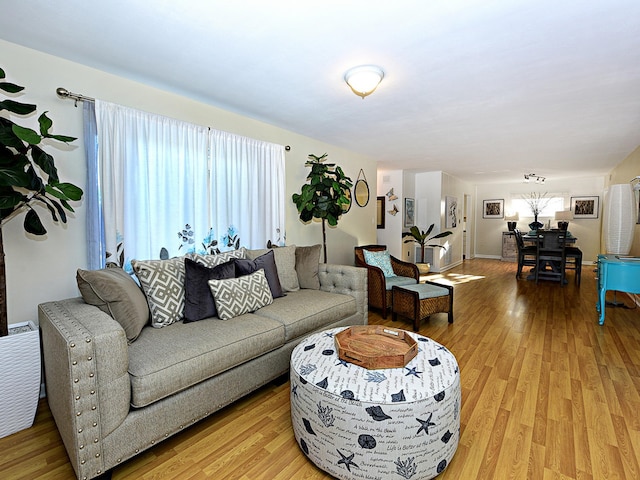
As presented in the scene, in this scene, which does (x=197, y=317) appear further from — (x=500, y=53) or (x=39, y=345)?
(x=500, y=53)

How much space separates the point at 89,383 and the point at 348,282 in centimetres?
212

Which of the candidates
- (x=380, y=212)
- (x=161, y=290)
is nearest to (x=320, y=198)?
(x=161, y=290)

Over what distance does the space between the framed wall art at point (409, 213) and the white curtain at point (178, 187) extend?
3840mm

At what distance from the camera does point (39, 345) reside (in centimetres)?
176

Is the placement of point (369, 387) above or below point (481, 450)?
above

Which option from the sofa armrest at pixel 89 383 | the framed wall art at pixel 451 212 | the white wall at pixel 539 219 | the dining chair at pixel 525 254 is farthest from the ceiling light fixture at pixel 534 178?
the sofa armrest at pixel 89 383

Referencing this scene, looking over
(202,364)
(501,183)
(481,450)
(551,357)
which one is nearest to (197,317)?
(202,364)

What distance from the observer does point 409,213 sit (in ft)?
22.2

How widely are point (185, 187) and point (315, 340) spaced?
1763 mm

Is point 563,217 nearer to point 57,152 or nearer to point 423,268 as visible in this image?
point 423,268

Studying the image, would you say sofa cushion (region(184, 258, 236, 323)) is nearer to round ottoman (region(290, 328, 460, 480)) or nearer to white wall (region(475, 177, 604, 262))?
round ottoman (region(290, 328, 460, 480))

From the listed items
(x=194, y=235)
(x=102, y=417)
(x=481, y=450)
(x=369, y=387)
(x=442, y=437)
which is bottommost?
(x=481, y=450)

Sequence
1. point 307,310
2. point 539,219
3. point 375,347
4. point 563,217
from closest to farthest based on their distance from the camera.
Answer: point 375,347 → point 307,310 → point 563,217 → point 539,219

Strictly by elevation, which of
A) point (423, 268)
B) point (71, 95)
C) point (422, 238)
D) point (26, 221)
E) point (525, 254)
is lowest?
point (423, 268)
